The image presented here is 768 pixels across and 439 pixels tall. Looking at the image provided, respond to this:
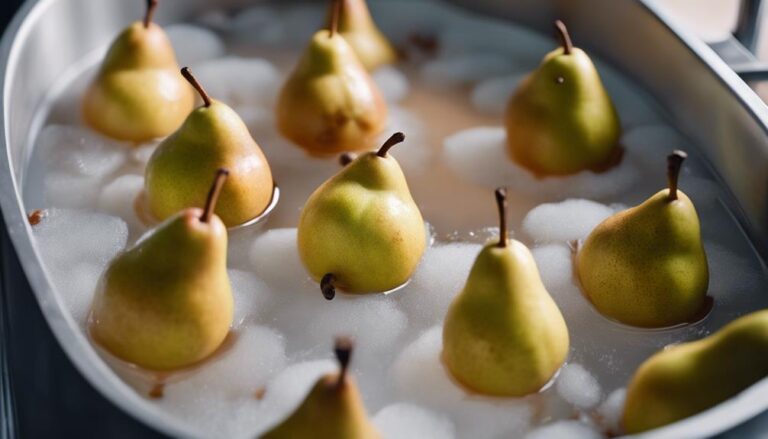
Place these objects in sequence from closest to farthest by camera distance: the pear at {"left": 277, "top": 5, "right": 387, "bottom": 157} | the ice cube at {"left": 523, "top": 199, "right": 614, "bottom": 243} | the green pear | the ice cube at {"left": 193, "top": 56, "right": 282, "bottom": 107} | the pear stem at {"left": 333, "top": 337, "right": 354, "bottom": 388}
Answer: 1. the pear stem at {"left": 333, "top": 337, "right": 354, "bottom": 388}
2. the green pear
3. the ice cube at {"left": 523, "top": 199, "right": 614, "bottom": 243}
4. the pear at {"left": 277, "top": 5, "right": 387, "bottom": 157}
5. the ice cube at {"left": 193, "top": 56, "right": 282, "bottom": 107}

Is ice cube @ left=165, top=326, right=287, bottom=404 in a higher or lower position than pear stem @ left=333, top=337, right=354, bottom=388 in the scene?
lower

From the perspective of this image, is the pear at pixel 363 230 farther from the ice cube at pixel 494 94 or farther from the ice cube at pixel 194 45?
the ice cube at pixel 194 45

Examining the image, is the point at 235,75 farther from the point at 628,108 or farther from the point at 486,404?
the point at 486,404

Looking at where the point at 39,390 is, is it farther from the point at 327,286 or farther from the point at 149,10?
the point at 149,10

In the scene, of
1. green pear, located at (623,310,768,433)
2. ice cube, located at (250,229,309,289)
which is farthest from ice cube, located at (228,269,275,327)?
green pear, located at (623,310,768,433)

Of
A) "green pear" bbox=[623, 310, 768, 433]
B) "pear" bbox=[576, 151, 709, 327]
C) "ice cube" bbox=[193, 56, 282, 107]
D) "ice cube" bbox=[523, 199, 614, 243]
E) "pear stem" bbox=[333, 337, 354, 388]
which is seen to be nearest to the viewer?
"pear stem" bbox=[333, 337, 354, 388]

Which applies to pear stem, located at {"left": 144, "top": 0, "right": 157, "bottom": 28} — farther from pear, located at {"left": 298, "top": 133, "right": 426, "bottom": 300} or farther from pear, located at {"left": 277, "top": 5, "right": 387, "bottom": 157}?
pear, located at {"left": 298, "top": 133, "right": 426, "bottom": 300}

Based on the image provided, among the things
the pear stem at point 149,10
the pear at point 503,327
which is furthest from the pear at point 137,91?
the pear at point 503,327

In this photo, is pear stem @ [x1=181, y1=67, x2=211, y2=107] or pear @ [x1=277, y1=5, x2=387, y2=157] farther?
pear @ [x1=277, y1=5, x2=387, y2=157]
